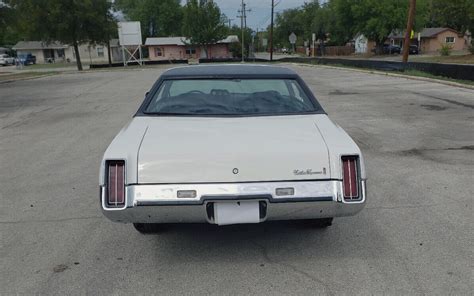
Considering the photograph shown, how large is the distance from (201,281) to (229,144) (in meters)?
1.05

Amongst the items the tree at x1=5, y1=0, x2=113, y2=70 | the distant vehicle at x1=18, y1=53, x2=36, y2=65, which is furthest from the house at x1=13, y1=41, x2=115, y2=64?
the tree at x1=5, y1=0, x2=113, y2=70

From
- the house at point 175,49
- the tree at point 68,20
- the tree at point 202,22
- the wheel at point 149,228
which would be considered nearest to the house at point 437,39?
the house at point 175,49

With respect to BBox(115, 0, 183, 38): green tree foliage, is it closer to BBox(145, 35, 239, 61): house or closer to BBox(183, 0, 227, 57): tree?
BBox(145, 35, 239, 61): house

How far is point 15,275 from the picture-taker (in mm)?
3352

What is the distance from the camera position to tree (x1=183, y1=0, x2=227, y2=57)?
204 feet

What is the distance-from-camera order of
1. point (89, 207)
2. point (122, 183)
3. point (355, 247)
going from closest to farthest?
point (122, 183), point (355, 247), point (89, 207)

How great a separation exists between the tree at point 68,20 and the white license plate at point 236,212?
44881 millimetres

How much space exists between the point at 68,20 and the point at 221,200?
47.3m

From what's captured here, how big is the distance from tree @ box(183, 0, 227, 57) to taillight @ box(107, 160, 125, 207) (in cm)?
6168

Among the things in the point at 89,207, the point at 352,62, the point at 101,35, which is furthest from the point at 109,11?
the point at 89,207

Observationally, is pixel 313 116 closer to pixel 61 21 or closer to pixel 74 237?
pixel 74 237

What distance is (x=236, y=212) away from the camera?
3100mm

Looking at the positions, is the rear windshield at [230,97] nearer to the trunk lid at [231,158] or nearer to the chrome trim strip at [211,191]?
the trunk lid at [231,158]

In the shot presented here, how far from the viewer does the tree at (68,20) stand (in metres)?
43.6
